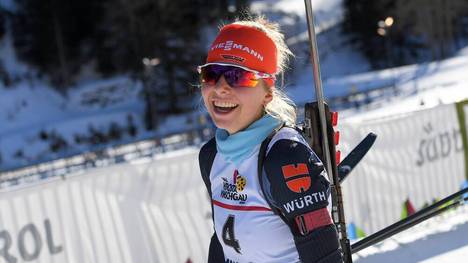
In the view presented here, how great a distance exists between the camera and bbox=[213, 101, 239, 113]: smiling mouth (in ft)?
6.80

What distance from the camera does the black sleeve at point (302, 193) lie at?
1826 millimetres

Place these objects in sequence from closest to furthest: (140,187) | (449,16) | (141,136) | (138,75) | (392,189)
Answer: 1. (140,187)
2. (392,189)
3. (141,136)
4. (138,75)
5. (449,16)

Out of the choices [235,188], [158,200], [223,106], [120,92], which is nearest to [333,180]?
[235,188]

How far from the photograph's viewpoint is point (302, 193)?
1.83 metres

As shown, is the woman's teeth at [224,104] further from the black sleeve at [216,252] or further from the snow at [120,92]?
the snow at [120,92]

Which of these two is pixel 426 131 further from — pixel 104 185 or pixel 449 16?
pixel 449 16

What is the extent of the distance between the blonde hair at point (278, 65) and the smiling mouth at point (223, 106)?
0.44ft

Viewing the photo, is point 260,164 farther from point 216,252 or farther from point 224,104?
point 216,252

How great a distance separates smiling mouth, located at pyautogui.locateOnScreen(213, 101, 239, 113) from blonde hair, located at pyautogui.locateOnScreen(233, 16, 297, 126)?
0.44ft

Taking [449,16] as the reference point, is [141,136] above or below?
below

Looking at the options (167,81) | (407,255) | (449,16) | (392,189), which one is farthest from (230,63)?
(449,16)

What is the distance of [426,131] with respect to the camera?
7.33m

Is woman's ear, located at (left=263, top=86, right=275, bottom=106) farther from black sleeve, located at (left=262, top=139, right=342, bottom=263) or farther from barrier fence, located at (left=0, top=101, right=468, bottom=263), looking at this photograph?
barrier fence, located at (left=0, top=101, right=468, bottom=263)

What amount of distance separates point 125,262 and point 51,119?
40502mm
